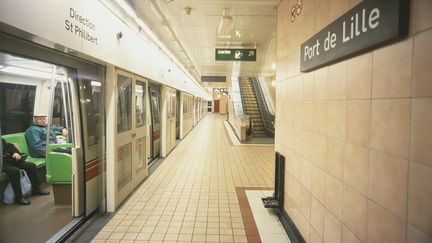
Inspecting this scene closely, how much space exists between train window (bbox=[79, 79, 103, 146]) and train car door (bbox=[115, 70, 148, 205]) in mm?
290

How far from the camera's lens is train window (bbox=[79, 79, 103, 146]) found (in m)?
3.29

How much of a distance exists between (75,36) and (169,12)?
2.88m

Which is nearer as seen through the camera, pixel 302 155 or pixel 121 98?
pixel 302 155

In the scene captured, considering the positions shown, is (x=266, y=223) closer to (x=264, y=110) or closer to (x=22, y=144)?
(x=22, y=144)

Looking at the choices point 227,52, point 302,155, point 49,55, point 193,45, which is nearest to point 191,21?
point 227,52

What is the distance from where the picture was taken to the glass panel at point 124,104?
152 inches

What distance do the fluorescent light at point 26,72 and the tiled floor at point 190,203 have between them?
2847mm

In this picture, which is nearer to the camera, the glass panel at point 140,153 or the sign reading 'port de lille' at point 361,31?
the sign reading 'port de lille' at point 361,31

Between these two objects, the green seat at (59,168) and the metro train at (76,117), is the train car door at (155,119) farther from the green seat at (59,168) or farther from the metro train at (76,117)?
the green seat at (59,168)

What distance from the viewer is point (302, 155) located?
9.11ft

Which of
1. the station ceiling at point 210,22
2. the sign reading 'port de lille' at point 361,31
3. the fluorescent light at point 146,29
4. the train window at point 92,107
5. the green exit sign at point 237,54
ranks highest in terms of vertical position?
the station ceiling at point 210,22

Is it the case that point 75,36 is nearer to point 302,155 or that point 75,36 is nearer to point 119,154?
point 119,154

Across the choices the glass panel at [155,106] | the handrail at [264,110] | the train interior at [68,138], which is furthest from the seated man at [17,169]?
the handrail at [264,110]

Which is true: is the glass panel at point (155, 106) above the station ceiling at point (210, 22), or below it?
below
